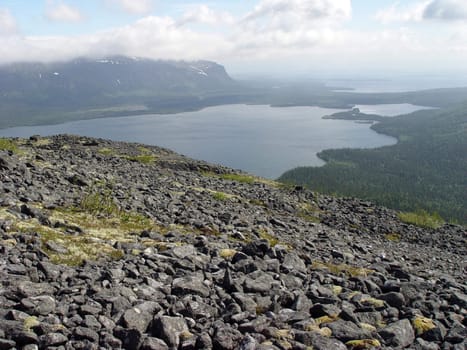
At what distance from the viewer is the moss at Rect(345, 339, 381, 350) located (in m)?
10.8

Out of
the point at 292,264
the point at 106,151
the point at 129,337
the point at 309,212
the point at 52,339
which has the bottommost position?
the point at 309,212

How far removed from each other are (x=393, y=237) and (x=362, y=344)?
35.0 m

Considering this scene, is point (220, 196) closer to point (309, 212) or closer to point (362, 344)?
point (309, 212)

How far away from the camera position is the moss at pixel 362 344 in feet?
35.3

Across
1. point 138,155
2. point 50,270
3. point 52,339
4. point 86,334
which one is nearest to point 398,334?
point 86,334

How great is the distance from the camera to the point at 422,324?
1281 centimetres

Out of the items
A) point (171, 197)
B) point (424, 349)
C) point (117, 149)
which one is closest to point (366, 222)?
point (171, 197)

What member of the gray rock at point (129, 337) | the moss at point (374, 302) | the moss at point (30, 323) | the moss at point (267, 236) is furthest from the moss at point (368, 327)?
the moss at point (267, 236)

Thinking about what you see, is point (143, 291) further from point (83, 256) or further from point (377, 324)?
point (377, 324)

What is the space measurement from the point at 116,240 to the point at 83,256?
120 inches

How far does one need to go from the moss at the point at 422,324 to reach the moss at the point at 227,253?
776 centimetres

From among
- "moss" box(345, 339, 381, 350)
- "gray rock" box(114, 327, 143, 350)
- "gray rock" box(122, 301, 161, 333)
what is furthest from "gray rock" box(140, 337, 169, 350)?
"moss" box(345, 339, 381, 350)

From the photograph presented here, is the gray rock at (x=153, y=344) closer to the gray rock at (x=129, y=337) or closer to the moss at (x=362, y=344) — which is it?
the gray rock at (x=129, y=337)

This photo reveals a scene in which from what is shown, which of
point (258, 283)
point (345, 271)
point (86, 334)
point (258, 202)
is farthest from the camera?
point (258, 202)
